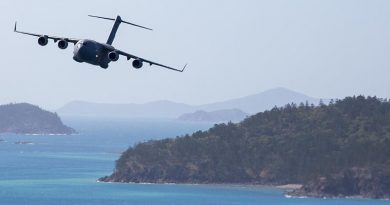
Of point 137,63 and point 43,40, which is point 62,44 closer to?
point 43,40

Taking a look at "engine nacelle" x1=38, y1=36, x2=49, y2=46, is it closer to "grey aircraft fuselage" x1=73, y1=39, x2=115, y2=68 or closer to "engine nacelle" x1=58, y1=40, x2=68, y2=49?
"engine nacelle" x1=58, y1=40, x2=68, y2=49

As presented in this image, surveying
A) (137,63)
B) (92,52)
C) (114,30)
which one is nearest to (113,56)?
(92,52)

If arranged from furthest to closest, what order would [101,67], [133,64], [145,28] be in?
[133,64], [101,67], [145,28]

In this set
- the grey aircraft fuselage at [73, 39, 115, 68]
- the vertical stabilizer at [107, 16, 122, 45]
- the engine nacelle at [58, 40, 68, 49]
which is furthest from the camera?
the vertical stabilizer at [107, 16, 122, 45]

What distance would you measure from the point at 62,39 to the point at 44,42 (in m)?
0.95

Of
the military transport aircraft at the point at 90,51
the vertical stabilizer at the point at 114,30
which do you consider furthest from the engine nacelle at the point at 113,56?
the vertical stabilizer at the point at 114,30

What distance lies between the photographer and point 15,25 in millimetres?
50906

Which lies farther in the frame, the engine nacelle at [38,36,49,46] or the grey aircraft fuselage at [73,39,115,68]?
the engine nacelle at [38,36,49,46]

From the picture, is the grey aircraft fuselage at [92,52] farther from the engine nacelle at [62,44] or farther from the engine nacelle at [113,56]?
the engine nacelle at [62,44]

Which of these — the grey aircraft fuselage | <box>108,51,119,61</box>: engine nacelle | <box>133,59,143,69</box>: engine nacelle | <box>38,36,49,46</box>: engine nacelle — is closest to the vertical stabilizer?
<box>133,59,143,69</box>: engine nacelle

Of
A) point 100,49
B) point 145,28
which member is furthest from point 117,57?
point 145,28

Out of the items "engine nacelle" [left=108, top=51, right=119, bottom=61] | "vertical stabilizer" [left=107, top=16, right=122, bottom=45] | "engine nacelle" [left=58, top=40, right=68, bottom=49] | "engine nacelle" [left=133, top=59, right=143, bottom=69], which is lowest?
"engine nacelle" [left=108, top=51, right=119, bottom=61]

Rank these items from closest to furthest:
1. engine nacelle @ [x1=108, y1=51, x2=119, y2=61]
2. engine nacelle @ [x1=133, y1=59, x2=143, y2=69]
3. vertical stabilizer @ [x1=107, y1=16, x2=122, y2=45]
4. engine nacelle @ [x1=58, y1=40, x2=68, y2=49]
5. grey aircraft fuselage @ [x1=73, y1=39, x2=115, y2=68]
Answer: grey aircraft fuselage @ [x1=73, y1=39, x2=115, y2=68] < engine nacelle @ [x1=108, y1=51, x2=119, y2=61] < engine nacelle @ [x1=58, y1=40, x2=68, y2=49] < engine nacelle @ [x1=133, y1=59, x2=143, y2=69] < vertical stabilizer @ [x1=107, y1=16, x2=122, y2=45]

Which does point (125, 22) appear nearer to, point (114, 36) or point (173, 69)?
point (114, 36)
